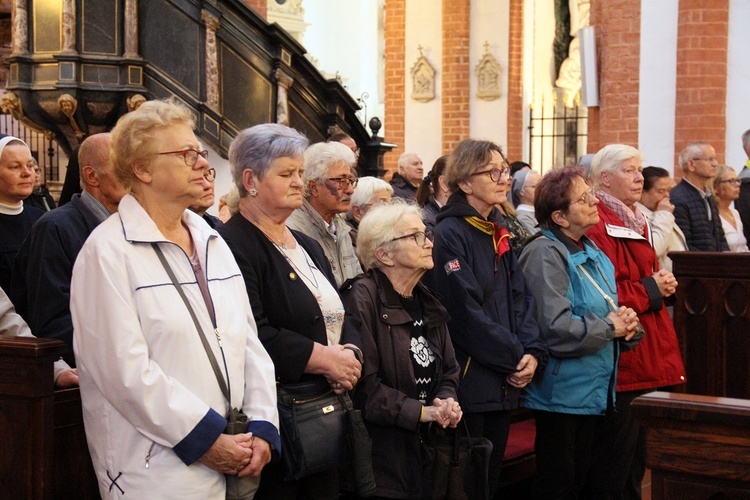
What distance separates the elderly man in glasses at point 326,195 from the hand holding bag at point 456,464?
0.87 m

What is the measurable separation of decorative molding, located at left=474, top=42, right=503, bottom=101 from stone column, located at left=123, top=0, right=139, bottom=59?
26.8ft

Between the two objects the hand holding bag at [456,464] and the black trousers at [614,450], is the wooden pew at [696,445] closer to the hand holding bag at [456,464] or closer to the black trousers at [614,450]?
the hand holding bag at [456,464]

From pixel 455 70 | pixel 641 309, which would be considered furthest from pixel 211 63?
pixel 455 70

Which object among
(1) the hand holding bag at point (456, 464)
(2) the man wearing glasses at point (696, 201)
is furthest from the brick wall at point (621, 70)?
(1) the hand holding bag at point (456, 464)

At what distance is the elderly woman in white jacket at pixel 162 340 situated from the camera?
2889mm

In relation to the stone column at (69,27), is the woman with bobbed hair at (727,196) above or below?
below

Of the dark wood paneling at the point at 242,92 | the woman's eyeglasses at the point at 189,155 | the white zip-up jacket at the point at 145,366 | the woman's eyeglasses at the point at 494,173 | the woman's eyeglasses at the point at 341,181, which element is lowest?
the white zip-up jacket at the point at 145,366

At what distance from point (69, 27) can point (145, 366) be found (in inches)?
286

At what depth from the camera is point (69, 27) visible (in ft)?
31.0

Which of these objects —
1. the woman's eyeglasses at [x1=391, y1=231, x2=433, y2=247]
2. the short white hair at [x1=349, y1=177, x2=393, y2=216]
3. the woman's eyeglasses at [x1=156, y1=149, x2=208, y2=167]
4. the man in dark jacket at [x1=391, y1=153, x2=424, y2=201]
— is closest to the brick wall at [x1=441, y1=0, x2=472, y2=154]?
the man in dark jacket at [x1=391, y1=153, x2=424, y2=201]

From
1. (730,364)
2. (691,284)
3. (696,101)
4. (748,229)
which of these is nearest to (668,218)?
(691,284)

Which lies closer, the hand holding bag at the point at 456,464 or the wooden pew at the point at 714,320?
the hand holding bag at the point at 456,464

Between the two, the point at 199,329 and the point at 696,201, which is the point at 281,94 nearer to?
the point at 696,201

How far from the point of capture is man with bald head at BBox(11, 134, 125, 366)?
11.8ft
